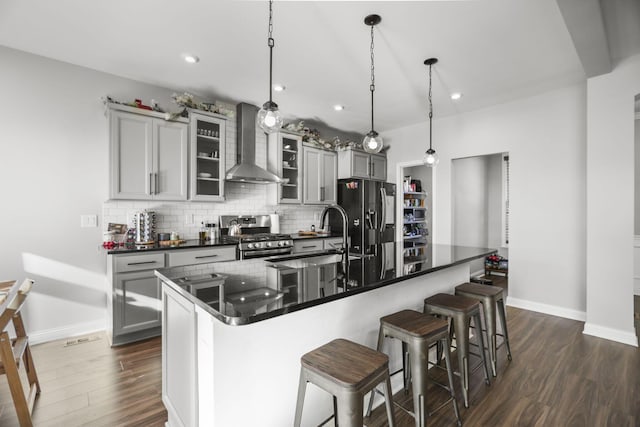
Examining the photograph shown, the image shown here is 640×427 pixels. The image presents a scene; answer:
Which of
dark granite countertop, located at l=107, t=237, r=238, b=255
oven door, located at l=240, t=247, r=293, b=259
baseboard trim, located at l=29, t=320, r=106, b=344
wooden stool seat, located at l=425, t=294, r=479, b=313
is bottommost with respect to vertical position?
baseboard trim, located at l=29, t=320, r=106, b=344

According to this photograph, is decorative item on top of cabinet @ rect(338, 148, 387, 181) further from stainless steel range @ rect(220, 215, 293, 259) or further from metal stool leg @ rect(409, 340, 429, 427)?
metal stool leg @ rect(409, 340, 429, 427)

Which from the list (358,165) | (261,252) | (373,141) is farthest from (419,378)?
(358,165)

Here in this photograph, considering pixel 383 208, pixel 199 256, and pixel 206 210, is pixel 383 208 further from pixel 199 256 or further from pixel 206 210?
pixel 199 256

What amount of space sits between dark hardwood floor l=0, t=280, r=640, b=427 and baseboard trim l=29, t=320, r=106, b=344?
0.32ft

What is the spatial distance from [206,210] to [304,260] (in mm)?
2324

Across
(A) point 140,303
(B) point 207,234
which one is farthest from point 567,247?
(A) point 140,303

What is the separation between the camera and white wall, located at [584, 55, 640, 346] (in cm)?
289

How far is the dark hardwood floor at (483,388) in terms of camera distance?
180cm

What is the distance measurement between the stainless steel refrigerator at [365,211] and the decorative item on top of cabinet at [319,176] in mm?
211

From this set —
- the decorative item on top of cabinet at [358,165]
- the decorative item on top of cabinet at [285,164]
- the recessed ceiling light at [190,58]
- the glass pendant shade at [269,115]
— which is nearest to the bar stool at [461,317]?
the glass pendant shade at [269,115]

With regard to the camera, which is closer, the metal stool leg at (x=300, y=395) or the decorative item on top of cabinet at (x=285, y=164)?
the metal stool leg at (x=300, y=395)

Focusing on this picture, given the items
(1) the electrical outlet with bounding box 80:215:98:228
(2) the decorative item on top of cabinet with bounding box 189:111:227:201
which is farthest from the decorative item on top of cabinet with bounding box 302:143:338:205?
(1) the electrical outlet with bounding box 80:215:98:228

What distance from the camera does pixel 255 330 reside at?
1.34 m

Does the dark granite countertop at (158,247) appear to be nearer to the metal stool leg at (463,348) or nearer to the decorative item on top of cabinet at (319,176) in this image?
the decorative item on top of cabinet at (319,176)
